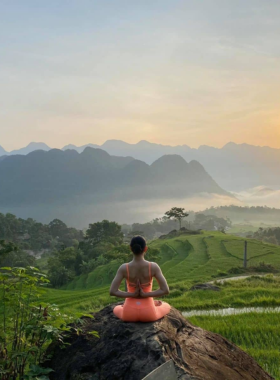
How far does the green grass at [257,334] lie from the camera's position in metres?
5.80

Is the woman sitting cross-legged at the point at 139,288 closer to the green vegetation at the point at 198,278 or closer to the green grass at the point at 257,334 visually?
the green vegetation at the point at 198,278

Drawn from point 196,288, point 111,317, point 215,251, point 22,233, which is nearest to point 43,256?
point 22,233

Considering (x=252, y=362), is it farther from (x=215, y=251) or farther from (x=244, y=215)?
(x=244, y=215)

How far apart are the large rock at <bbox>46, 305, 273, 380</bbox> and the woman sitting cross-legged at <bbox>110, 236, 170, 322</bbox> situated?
0.11m

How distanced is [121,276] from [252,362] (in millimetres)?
2082

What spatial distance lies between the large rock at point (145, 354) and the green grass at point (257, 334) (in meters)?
1.53

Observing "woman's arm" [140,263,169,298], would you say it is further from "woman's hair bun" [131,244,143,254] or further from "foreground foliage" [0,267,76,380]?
"foreground foliage" [0,267,76,380]

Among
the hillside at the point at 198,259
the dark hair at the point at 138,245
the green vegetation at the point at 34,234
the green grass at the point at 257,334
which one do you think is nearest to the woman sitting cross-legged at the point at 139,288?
the dark hair at the point at 138,245

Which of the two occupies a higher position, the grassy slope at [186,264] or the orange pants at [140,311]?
the orange pants at [140,311]

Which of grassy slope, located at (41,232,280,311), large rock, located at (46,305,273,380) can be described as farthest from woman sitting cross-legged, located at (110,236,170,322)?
grassy slope, located at (41,232,280,311)

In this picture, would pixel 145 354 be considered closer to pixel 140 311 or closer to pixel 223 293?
pixel 140 311

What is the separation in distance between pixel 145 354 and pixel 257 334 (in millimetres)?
4518

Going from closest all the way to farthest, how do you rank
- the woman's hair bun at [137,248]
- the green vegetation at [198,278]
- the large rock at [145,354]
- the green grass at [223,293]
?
1. the large rock at [145,354]
2. the woman's hair bun at [137,248]
3. the green grass at [223,293]
4. the green vegetation at [198,278]

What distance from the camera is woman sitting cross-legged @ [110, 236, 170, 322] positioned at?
4141 millimetres
